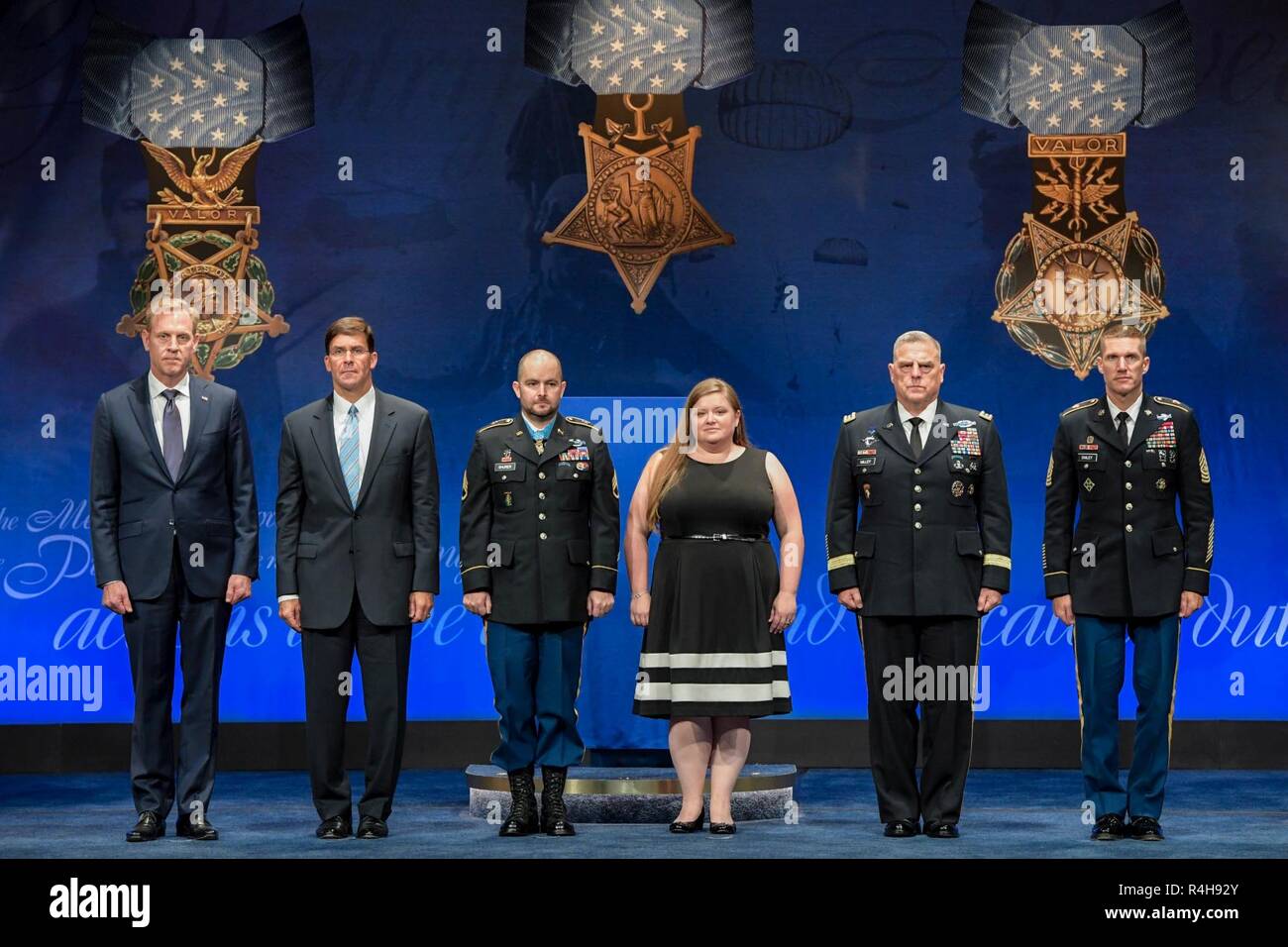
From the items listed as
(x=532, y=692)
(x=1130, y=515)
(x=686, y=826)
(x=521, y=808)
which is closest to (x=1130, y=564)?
(x=1130, y=515)

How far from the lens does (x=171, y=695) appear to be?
5.45 meters

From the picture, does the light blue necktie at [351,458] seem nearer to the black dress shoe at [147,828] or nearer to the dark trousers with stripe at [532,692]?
the dark trousers with stripe at [532,692]

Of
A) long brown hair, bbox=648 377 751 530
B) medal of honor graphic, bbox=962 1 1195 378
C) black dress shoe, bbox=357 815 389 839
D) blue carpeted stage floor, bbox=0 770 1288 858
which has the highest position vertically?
medal of honor graphic, bbox=962 1 1195 378

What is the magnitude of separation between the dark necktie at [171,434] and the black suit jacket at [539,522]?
963 millimetres

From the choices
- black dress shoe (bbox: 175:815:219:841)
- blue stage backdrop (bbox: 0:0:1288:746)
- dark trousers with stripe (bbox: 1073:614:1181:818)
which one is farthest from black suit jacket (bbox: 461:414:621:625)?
blue stage backdrop (bbox: 0:0:1288:746)

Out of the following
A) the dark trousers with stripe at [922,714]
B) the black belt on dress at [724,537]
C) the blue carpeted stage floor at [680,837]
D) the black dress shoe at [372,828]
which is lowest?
the blue carpeted stage floor at [680,837]

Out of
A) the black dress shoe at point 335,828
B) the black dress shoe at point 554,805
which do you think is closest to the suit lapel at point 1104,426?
the black dress shoe at point 554,805

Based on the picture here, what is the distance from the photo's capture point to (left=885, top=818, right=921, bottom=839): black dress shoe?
5434 millimetres

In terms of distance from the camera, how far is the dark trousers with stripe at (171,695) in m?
5.43

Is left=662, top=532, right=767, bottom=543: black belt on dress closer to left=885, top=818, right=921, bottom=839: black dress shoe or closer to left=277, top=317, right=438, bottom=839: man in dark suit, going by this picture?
left=277, top=317, right=438, bottom=839: man in dark suit

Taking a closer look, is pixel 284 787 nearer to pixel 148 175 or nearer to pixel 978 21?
pixel 148 175

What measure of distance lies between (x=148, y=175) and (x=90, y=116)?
38 centimetres

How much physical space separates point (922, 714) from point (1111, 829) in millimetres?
700

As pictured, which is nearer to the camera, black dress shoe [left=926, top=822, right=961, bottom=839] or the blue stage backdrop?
black dress shoe [left=926, top=822, right=961, bottom=839]
